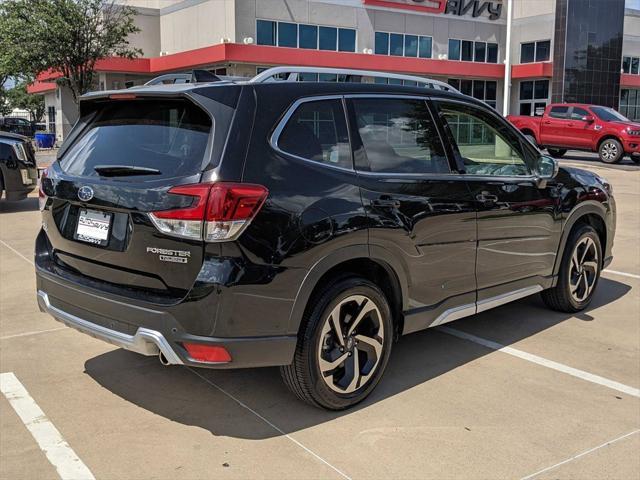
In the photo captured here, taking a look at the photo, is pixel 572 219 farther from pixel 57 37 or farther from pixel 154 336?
pixel 57 37

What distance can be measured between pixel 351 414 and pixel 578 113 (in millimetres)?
22528

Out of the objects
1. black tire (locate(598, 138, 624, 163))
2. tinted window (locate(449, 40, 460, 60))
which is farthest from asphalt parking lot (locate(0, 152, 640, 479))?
tinted window (locate(449, 40, 460, 60))

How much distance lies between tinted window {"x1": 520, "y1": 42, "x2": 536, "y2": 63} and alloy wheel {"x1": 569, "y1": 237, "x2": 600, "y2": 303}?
131 feet

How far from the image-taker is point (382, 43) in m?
36.6

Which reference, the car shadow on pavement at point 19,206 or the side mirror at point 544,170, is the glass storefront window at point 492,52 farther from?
the side mirror at point 544,170

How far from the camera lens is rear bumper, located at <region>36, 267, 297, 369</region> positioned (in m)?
3.33

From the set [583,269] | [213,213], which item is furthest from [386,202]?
[583,269]

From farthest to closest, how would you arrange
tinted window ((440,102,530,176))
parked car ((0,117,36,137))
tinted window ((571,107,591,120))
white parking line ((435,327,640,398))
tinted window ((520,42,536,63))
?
parked car ((0,117,36,137)) → tinted window ((520,42,536,63)) → tinted window ((571,107,591,120)) → tinted window ((440,102,530,176)) → white parking line ((435,327,640,398))

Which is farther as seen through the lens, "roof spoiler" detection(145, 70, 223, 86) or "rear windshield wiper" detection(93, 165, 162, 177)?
"roof spoiler" detection(145, 70, 223, 86)

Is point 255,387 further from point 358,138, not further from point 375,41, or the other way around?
point 375,41

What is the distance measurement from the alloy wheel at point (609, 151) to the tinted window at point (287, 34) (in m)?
16.5

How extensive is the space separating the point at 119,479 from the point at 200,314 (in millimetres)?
849

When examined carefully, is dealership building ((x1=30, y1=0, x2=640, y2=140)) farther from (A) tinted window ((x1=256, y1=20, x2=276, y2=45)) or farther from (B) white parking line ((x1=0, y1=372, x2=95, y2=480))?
(B) white parking line ((x1=0, y1=372, x2=95, y2=480))

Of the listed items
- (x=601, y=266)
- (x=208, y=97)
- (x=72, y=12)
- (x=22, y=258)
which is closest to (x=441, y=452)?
(x=208, y=97)
